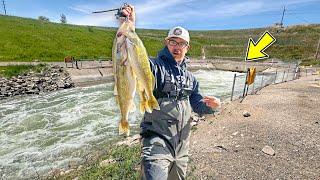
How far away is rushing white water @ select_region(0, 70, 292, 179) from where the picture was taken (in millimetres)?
10277

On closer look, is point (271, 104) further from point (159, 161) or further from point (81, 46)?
point (81, 46)

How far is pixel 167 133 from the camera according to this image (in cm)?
384

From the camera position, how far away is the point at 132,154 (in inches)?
325

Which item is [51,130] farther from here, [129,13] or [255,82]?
[255,82]

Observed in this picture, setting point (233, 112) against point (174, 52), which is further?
point (233, 112)

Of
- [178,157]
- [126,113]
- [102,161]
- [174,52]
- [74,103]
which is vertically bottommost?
[74,103]

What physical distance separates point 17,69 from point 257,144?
27.1 meters

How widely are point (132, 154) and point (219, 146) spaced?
2358 millimetres

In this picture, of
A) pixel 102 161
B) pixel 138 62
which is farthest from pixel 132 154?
pixel 138 62

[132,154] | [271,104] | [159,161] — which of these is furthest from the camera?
[271,104]

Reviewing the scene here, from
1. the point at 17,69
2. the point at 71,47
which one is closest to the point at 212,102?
the point at 17,69

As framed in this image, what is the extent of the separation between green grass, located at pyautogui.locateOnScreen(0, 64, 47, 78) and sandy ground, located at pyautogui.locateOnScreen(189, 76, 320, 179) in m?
22.2

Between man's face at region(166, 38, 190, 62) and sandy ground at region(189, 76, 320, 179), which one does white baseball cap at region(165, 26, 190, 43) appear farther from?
sandy ground at region(189, 76, 320, 179)

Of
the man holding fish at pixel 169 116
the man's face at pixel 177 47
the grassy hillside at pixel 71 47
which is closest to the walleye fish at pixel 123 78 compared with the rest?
the man holding fish at pixel 169 116
